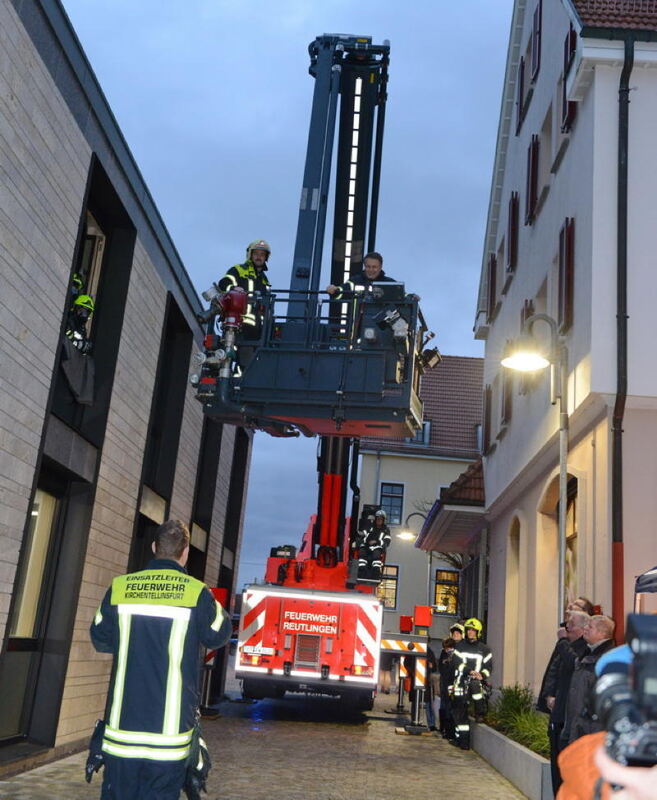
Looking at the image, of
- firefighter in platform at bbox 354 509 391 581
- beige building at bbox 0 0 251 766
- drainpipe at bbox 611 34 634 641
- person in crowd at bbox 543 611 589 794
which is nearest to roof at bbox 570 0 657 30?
drainpipe at bbox 611 34 634 641

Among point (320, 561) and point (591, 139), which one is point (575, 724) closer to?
point (591, 139)

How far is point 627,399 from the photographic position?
974cm

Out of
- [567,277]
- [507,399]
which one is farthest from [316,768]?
[507,399]

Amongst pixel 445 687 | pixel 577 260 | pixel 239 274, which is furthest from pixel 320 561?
pixel 577 260

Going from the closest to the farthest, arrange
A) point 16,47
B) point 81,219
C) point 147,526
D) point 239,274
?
point 16,47 → point 81,219 → point 239,274 → point 147,526

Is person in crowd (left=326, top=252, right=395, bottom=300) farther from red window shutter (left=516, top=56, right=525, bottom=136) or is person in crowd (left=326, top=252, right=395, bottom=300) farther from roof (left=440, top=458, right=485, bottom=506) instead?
roof (left=440, top=458, right=485, bottom=506)

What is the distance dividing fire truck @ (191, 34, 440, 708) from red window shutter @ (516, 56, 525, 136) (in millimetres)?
3305

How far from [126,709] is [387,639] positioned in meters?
12.0

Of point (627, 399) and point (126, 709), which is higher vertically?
point (627, 399)

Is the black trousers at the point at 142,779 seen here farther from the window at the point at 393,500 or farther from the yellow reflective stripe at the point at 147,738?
the window at the point at 393,500

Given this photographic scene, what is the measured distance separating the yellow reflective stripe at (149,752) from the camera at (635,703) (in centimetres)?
276

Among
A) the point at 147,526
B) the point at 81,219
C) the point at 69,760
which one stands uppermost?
the point at 81,219

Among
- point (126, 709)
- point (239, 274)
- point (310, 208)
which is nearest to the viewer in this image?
point (126, 709)

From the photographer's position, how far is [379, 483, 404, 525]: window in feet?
131
